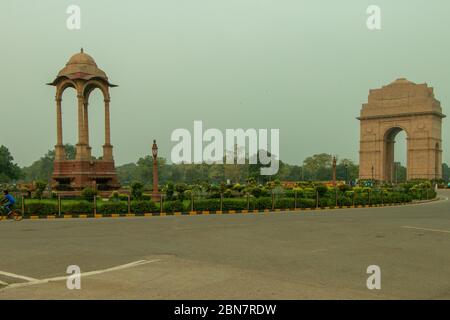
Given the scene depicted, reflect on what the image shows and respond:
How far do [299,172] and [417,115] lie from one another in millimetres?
56049

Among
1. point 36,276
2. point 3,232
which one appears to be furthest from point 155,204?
point 36,276

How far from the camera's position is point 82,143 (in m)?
27.7

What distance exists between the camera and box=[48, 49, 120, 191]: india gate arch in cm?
2731

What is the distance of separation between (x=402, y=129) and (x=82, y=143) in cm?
5993

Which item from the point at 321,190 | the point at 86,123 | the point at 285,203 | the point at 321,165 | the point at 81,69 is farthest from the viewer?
the point at 321,165

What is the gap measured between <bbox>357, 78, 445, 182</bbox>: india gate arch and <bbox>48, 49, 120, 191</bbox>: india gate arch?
2084 inches

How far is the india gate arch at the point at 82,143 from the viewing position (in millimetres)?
27312

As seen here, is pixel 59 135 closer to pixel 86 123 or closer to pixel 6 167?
pixel 86 123

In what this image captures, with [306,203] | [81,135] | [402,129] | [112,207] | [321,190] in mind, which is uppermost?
[402,129]

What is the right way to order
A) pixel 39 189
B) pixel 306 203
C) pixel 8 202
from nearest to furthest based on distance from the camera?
1. pixel 8 202
2. pixel 39 189
3. pixel 306 203

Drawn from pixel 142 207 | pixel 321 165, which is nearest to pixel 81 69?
pixel 142 207

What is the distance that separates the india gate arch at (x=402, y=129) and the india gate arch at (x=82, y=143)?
52.9m

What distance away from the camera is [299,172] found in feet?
401

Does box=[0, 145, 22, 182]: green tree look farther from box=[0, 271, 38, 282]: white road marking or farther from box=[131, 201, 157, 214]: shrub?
box=[0, 271, 38, 282]: white road marking
